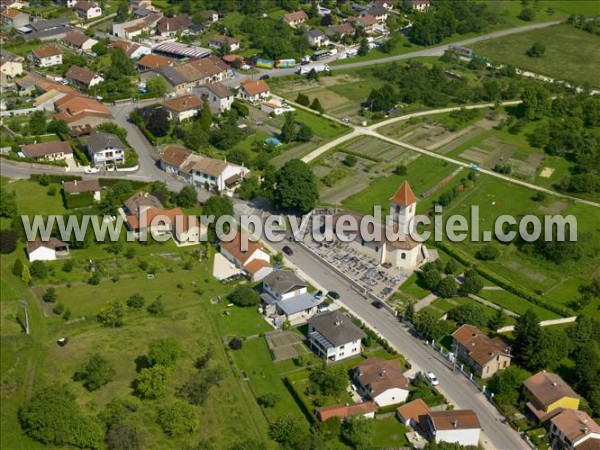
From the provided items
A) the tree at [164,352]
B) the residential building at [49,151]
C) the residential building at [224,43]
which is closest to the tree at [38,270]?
the tree at [164,352]

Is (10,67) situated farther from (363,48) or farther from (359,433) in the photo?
(359,433)

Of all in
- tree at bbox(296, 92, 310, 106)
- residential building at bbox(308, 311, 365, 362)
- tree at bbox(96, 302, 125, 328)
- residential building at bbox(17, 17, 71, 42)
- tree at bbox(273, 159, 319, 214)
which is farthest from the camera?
residential building at bbox(17, 17, 71, 42)

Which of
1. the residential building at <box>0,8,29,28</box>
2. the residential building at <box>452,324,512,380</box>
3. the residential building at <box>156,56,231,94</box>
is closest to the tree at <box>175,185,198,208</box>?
the residential building at <box>452,324,512,380</box>

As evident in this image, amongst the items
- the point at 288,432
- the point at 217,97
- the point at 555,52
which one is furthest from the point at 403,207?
the point at 555,52

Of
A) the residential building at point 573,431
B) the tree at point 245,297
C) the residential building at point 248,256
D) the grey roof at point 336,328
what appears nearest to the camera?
the residential building at point 573,431

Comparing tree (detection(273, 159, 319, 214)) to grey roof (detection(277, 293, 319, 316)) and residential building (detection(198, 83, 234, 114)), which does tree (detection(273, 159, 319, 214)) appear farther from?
residential building (detection(198, 83, 234, 114))

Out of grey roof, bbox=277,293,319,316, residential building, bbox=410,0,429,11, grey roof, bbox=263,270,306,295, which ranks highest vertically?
residential building, bbox=410,0,429,11

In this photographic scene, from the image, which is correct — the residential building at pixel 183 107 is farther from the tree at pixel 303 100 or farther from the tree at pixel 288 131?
the tree at pixel 303 100

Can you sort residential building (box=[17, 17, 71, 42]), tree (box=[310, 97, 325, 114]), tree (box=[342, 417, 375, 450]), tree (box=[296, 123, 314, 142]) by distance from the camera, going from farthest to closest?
1. residential building (box=[17, 17, 71, 42])
2. tree (box=[310, 97, 325, 114])
3. tree (box=[296, 123, 314, 142])
4. tree (box=[342, 417, 375, 450])
